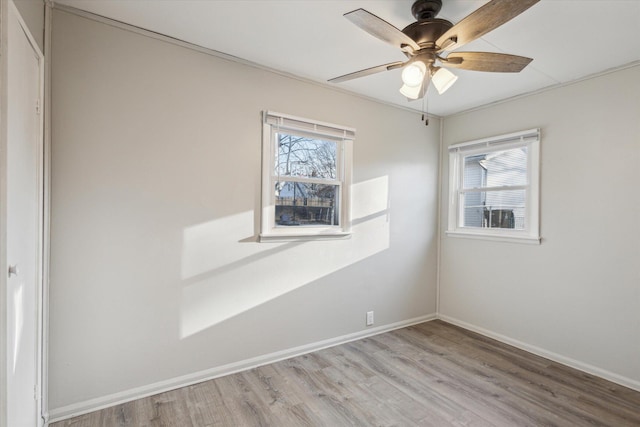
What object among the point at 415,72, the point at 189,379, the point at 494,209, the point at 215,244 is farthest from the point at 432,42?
the point at 189,379

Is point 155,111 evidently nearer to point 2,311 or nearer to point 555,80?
point 2,311

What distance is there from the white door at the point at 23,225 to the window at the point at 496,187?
147 inches

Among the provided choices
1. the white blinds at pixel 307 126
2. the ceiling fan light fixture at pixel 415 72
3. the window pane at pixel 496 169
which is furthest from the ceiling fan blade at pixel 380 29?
the window pane at pixel 496 169

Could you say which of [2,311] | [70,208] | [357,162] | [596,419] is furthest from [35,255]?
[596,419]

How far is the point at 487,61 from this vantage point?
68.9 inches

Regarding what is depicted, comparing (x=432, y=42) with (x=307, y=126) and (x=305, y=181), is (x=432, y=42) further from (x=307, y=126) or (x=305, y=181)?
(x=305, y=181)

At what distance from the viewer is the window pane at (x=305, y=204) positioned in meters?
2.86

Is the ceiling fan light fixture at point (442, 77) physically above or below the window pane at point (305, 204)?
above

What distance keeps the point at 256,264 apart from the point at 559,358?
2.87 m

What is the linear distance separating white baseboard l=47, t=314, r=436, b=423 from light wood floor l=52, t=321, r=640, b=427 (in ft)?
0.15

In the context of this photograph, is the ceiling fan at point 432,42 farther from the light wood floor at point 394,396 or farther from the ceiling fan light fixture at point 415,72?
the light wood floor at point 394,396

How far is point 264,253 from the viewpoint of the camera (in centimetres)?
272

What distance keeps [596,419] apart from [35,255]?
3.57 meters

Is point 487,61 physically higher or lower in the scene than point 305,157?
higher
